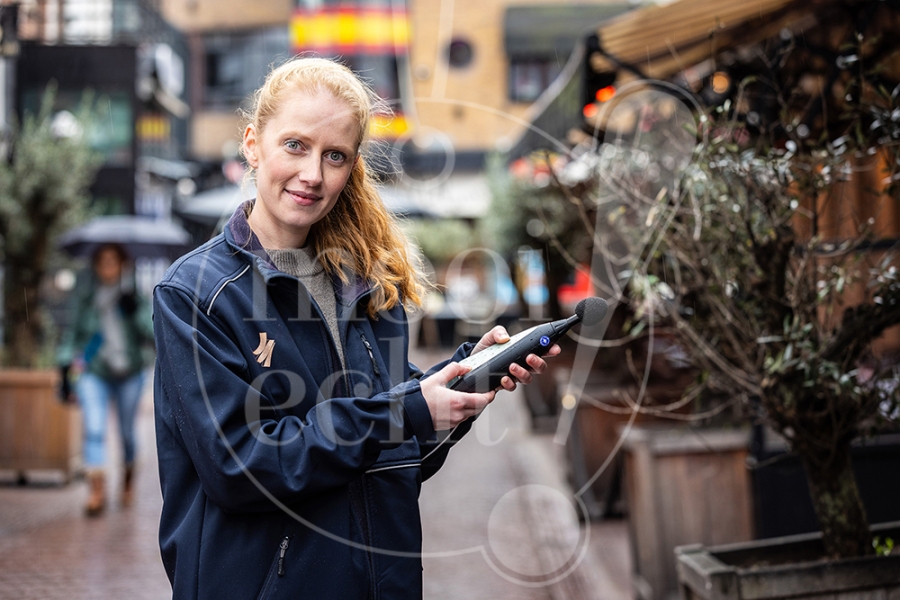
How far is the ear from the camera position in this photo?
1.95 m

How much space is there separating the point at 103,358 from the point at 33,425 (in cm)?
159

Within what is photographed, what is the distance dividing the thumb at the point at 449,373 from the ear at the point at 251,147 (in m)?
0.65

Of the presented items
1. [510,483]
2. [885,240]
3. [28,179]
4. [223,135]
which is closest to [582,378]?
[510,483]

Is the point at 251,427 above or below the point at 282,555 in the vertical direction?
above

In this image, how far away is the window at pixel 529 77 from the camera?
79.4 ft

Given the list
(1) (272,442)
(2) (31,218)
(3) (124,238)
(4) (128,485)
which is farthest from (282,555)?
(2) (31,218)

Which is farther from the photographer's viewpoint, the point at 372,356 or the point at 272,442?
the point at 372,356

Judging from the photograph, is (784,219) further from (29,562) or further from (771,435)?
(29,562)

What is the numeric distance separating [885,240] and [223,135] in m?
24.4

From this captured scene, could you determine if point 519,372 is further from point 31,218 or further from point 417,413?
point 31,218

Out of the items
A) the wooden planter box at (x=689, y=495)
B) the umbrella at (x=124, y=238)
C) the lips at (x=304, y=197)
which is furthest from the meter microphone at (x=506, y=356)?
the umbrella at (x=124, y=238)

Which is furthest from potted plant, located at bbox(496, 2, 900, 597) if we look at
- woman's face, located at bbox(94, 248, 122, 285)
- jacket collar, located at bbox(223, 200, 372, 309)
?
woman's face, located at bbox(94, 248, 122, 285)

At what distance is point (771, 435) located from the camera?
178 inches

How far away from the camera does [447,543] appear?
587cm
